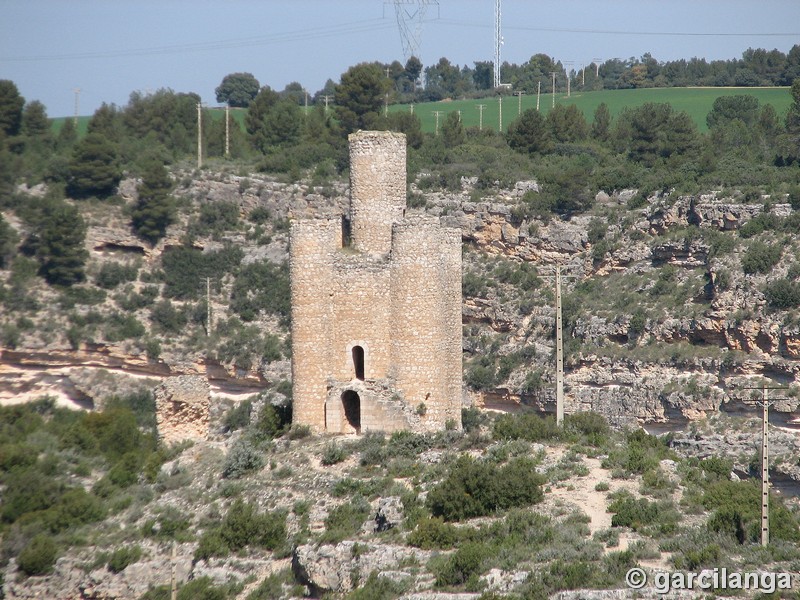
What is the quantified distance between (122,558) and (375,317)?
721 centimetres

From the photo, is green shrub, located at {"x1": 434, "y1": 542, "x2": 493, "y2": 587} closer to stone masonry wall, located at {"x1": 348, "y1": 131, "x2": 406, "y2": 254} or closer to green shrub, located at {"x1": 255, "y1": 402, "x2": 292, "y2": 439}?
green shrub, located at {"x1": 255, "y1": 402, "x2": 292, "y2": 439}

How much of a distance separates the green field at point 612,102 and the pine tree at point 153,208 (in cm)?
2234

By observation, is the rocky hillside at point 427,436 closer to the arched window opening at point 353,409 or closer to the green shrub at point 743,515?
the green shrub at point 743,515

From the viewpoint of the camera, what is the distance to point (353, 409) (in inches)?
1155

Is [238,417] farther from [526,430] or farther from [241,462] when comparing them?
[526,430]

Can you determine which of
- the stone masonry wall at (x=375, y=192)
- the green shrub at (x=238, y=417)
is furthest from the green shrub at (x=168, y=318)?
the stone masonry wall at (x=375, y=192)

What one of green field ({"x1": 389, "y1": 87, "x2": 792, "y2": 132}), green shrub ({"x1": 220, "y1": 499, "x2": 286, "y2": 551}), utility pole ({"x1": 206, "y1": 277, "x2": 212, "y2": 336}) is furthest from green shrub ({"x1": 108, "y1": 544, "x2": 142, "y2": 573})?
green field ({"x1": 389, "y1": 87, "x2": 792, "y2": 132})

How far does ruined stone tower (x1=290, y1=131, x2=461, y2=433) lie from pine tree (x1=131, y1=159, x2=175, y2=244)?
33.2m

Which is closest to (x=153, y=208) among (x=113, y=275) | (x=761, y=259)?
(x=113, y=275)

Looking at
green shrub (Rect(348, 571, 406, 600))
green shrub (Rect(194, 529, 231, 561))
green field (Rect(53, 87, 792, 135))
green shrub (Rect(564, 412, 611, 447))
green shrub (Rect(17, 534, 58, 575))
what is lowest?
green shrub (Rect(17, 534, 58, 575))

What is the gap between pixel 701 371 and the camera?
48.5m

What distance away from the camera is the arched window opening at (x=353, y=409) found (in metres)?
29.2

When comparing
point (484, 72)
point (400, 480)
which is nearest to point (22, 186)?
point (400, 480)

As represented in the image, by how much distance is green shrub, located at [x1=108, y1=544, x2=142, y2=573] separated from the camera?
2572 centimetres
